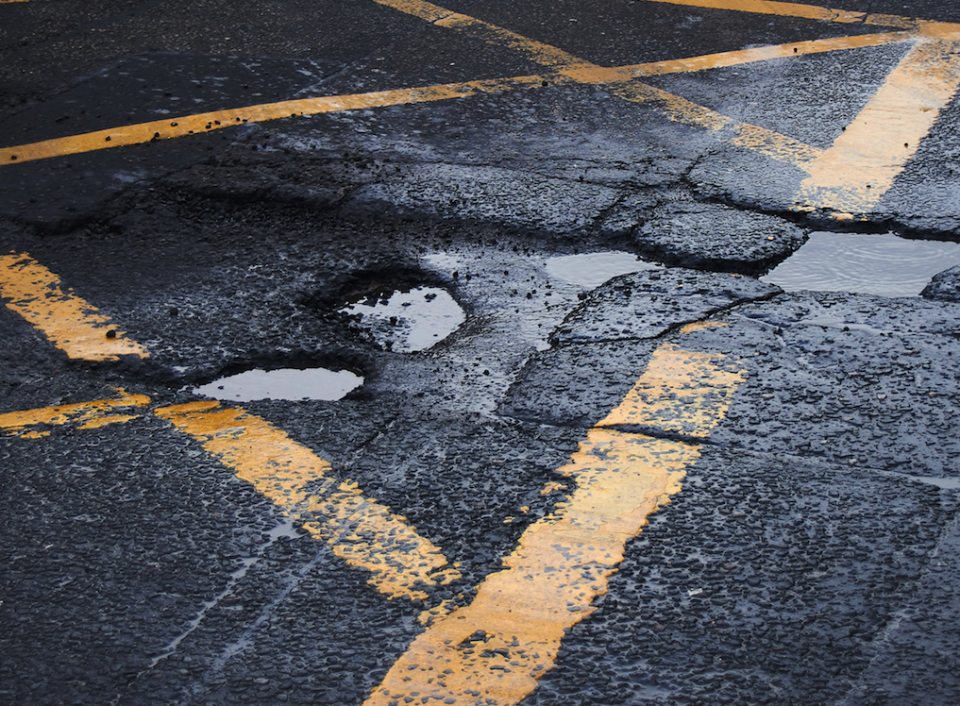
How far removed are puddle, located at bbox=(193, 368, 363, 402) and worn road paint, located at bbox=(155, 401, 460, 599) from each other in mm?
80

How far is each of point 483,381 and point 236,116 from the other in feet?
8.65

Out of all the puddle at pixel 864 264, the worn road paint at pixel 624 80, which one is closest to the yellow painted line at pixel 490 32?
the worn road paint at pixel 624 80

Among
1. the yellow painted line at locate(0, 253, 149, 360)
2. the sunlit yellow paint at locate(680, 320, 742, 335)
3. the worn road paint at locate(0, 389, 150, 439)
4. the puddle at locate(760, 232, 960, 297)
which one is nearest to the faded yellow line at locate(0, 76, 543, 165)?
the yellow painted line at locate(0, 253, 149, 360)

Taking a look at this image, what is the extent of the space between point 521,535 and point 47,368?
1725mm

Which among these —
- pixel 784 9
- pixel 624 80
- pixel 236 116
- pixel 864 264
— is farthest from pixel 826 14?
pixel 236 116

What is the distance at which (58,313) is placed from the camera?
3436 mm

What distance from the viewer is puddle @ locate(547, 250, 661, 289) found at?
11.8ft

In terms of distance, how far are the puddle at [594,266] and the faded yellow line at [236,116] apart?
6.14 feet

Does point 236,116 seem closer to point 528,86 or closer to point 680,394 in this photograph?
point 528,86

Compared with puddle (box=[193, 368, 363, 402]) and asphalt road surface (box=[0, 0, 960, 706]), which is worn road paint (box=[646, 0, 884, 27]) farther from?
puddle (box=[193, 368, 363, 402])

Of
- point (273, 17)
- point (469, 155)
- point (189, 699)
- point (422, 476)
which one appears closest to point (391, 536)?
point (422, 476)

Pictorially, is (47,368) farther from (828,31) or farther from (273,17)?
(828,31)

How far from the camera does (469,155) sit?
179 inches

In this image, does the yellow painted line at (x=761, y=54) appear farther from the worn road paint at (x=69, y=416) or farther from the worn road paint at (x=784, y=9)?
the worn road paint at (x=69, y=416)
